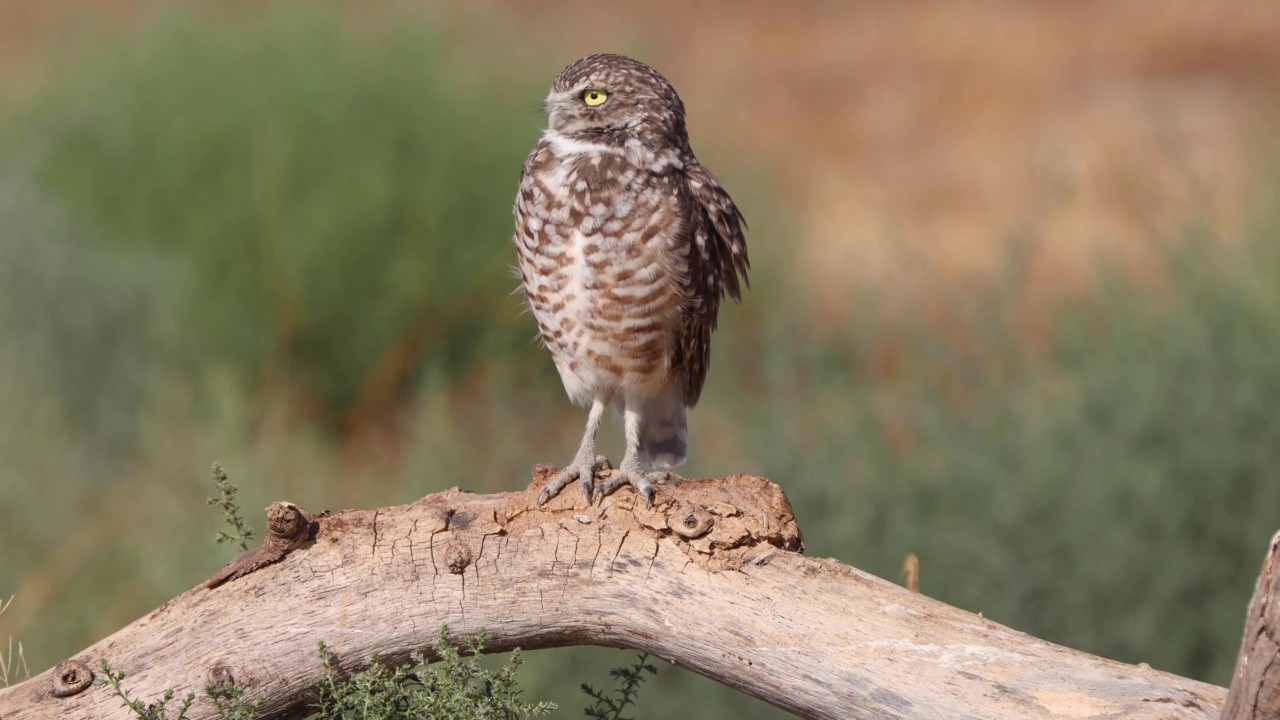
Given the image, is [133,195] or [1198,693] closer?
[1198,693]

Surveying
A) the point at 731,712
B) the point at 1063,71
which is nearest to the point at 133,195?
the point at 731,712

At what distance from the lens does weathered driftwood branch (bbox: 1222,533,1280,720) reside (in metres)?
Result: 2.21

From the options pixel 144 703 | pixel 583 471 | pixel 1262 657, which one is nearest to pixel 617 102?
pixel 583 471

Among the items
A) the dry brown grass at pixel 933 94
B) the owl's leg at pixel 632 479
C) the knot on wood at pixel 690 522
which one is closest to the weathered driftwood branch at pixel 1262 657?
the knot on wood at pixel 690 522

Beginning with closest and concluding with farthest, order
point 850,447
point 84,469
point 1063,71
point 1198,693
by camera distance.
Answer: point 1198,693, point 850,447, point 84,469, point 1063,71

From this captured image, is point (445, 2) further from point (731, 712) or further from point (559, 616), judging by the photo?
point (559, 616)

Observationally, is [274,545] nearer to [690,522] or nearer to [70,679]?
[70,679]

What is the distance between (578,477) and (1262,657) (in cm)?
185

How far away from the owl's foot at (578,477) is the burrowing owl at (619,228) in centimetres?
3

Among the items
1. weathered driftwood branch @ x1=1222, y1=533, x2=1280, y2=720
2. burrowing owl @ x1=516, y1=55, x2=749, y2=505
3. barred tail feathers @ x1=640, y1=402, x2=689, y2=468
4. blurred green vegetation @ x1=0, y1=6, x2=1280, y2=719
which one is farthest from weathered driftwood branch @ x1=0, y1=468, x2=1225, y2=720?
blurred green vegetation @ x1=0, y1=6, x2=1280, y2=719

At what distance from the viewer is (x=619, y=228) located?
13.2 feet

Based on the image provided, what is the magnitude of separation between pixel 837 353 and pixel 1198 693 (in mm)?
6137

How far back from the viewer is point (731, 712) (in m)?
6.57

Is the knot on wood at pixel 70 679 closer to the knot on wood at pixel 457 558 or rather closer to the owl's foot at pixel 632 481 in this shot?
the knot on wood at pixel 457 558
